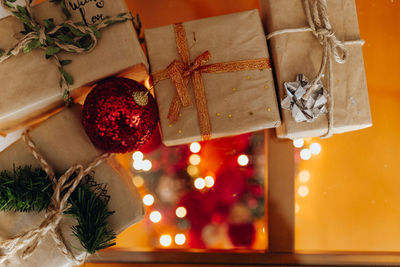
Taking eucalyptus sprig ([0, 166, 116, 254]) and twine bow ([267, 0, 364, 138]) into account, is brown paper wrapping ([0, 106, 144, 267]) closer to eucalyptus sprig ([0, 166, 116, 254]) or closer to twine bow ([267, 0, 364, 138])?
eucalyptus sprig ([0, 166, 116, 254])

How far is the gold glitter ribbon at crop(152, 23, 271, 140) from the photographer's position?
0.77 m

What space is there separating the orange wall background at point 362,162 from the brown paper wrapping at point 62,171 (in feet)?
1.71

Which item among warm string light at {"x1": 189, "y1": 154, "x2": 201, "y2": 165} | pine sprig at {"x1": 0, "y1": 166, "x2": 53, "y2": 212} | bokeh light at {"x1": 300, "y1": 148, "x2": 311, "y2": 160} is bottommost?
bokeh light at {"x1": 300, "y1": 148, "x2": 311, "y2": 160}

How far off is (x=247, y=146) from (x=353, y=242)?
20.4 inches

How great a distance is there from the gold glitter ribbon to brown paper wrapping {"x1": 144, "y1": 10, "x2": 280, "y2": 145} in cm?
1

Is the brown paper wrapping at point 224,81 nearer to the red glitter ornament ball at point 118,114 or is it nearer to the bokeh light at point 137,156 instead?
the red glitter ornament ball at point 118,114

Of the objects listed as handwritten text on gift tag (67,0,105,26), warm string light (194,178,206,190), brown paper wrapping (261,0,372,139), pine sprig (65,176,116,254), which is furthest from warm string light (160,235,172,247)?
handwritten text on gift tag (67,0,105,26)

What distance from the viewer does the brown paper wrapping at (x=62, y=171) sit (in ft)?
2.35

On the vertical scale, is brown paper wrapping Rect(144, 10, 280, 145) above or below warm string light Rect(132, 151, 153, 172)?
above

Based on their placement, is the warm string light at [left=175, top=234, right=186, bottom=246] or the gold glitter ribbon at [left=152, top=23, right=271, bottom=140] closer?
the gold glitter ribbon at [left=152, top=23, right=271, bottom=140]

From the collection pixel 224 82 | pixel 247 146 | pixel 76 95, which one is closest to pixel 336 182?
pixel 247 146

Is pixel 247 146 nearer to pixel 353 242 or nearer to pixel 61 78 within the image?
pixel 353 242

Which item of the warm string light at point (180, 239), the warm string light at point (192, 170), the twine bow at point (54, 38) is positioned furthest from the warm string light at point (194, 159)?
the twine bow at point (54, 38)

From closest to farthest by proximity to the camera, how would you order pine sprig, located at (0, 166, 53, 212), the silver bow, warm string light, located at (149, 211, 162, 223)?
pine sprig, located at (0, 166, 53, 212) → the silver bow → warm string light, located at (149, 211, 162, 223)
